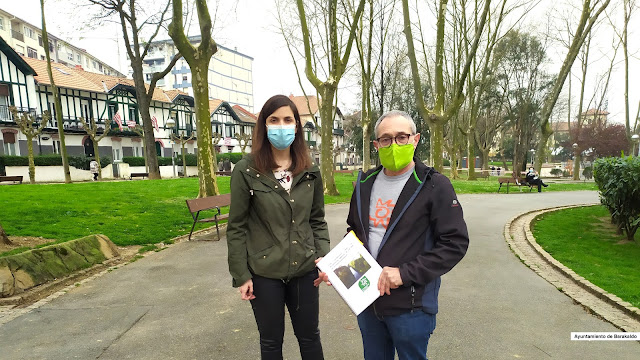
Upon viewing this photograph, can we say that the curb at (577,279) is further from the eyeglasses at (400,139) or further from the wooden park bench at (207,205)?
the wooden park bench at (207,205)

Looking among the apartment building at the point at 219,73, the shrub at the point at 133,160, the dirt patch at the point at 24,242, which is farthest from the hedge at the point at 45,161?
the apartment building at the point at 219,73

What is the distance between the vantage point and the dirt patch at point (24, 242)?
6291mm

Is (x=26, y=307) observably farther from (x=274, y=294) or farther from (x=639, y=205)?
(x=639, y=205)

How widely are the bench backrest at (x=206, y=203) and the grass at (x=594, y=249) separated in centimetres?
664

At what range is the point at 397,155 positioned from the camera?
2.03 meters

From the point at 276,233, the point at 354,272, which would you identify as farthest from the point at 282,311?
the point at 354,272

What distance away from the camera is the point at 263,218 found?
2236 millimetres

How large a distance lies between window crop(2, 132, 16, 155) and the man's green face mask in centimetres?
3321

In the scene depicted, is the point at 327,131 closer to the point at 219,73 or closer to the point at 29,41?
the point at 29,41

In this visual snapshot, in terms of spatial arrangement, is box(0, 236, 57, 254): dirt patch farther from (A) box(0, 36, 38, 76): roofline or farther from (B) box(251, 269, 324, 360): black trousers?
(A) box(0, 36, 38, 76): roofline

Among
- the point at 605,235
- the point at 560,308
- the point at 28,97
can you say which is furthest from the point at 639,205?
the point at 28,97

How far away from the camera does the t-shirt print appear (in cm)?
204

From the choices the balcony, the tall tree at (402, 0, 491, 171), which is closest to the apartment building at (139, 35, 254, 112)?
the balcony

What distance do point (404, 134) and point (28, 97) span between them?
3406 cm
